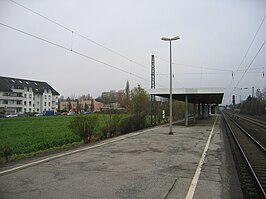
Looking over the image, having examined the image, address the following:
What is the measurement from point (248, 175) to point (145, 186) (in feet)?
12.3

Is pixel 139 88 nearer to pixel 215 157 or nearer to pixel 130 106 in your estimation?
pixel 130 106

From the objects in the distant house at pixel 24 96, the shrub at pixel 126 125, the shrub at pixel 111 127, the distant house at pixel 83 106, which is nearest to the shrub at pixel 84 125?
the shrub at pixel 111 127

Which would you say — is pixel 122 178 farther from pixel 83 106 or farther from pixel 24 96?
pixel 83 106

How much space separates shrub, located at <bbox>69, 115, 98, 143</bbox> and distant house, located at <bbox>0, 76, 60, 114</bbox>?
144 feet

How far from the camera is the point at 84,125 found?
16672 millimetres

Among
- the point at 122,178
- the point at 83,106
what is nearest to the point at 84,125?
the point at 122,178

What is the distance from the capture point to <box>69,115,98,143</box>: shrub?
16.4 meters

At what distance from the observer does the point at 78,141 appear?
18.3 meters

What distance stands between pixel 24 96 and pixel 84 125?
59093 mm

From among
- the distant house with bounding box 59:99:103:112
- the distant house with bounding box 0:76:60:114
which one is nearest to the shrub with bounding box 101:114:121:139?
the distant house with bounding box 0:76:60:114

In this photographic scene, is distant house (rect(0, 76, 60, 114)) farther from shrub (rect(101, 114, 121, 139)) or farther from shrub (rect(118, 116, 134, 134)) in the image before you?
shrub (rect(101, 114, 121, 139))

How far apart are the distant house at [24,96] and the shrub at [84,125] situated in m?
43.9

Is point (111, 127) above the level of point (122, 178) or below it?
above

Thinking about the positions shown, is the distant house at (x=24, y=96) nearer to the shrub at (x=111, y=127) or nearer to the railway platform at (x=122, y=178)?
the shrub at (x=111, y=127)
